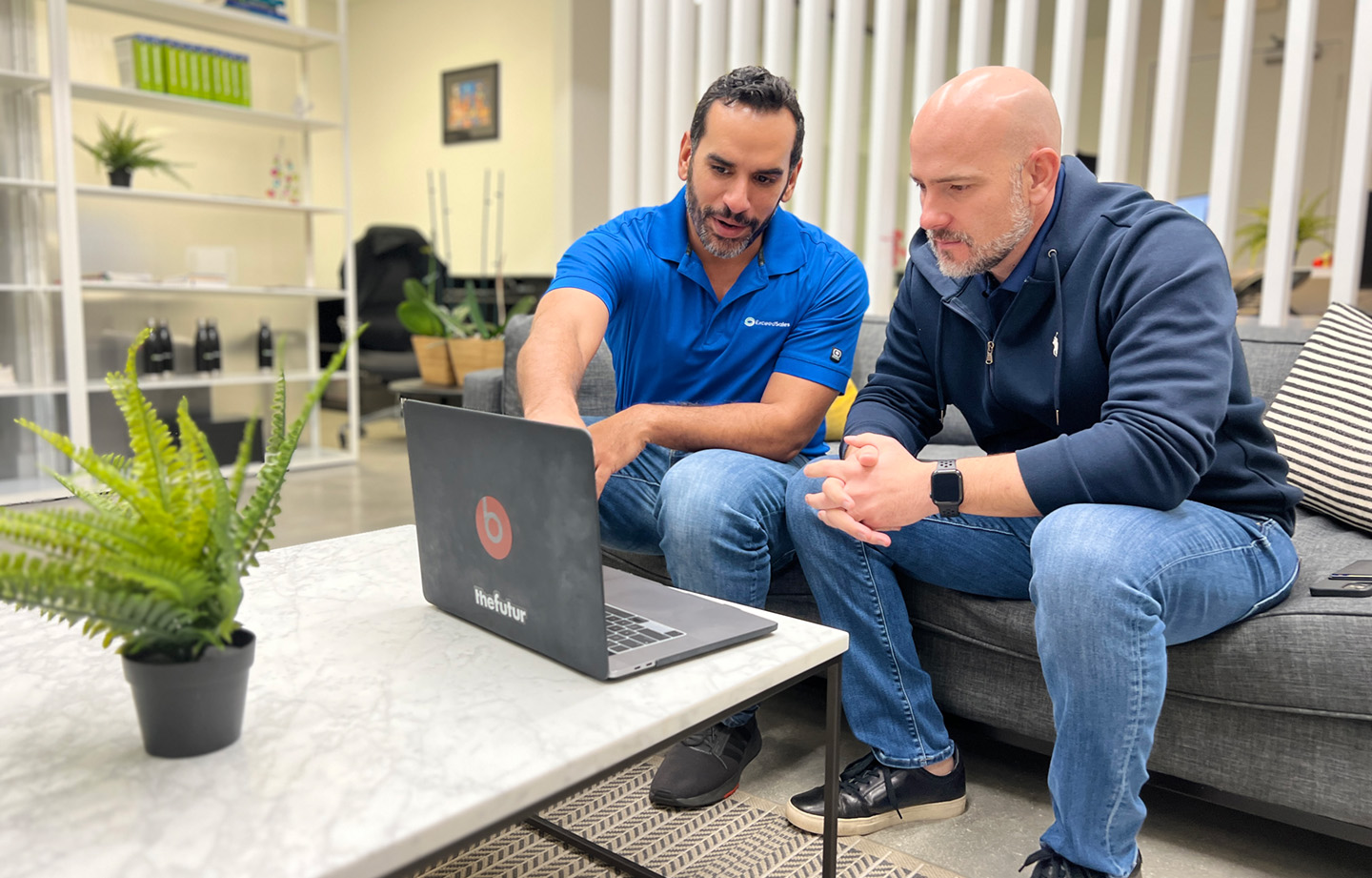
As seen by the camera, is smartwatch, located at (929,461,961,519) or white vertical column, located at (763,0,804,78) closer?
smartwatch, located at (929,461,961,519)

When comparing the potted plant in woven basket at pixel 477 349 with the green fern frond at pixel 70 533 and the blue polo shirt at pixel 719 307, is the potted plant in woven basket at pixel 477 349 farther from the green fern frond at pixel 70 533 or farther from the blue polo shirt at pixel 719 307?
the green fern frond at pixel 70 533

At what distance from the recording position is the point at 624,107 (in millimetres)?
3514

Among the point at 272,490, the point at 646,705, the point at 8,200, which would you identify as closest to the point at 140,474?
the point at 272,490

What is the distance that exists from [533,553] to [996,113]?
2.76 feet

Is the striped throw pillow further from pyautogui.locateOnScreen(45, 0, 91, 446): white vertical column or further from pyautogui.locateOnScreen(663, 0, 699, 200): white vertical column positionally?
pyautogui.locateOnScreen(45, 0, 91, 446): white vertical column

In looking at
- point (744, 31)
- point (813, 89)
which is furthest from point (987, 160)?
point (744, 31)

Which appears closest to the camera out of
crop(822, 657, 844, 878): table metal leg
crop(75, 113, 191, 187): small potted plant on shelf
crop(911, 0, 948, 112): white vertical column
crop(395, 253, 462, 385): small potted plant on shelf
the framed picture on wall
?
crop(822, 657, 844, 878): table metal leg

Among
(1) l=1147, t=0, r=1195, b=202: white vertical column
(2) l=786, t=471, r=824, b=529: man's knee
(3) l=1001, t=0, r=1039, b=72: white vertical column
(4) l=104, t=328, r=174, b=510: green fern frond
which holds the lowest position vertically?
(2) l=786, t=471, r=824, b=529: man's knee

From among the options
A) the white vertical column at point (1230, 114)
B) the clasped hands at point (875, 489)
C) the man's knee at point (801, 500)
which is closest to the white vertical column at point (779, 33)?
the white vertical column at point (1230, 114)

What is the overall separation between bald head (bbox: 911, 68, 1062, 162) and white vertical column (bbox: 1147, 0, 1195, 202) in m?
1.36

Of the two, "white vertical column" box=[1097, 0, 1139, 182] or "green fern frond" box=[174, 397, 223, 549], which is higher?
"white vertical column" box=[1097, 0, 1139, 182]

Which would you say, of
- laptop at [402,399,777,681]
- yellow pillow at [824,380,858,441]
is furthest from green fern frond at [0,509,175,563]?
yellow pillow at [824,380,858,441]

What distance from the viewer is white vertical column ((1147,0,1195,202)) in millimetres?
2426

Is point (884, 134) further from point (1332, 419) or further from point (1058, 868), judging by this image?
point (1058, 868)
